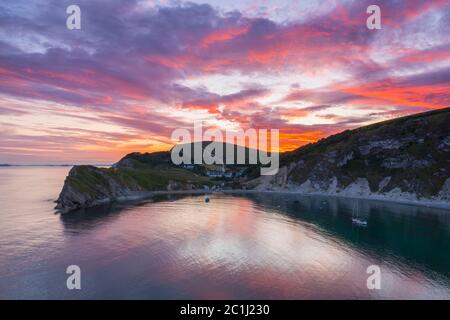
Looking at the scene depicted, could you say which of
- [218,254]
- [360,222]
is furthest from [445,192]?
[218,254]

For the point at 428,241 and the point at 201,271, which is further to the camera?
the point at 428,241

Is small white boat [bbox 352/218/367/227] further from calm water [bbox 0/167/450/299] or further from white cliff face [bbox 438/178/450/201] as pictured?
white cliff face [bbox 438/178/450/201]

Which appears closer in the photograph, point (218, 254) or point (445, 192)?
point (218, 254)

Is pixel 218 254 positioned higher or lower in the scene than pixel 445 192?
lower

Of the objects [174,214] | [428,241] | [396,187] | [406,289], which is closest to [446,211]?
[396,187]

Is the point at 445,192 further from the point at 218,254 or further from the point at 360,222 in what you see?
the point at 218,254

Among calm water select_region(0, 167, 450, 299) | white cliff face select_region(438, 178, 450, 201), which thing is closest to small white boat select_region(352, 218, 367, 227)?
calm water select_region(0, 167, 450, 299)

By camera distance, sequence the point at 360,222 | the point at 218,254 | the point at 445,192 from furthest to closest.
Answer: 1. the point at 445,192
2. the point at 360,222
3. the point at 218,254

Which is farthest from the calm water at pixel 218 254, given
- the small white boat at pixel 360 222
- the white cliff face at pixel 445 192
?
the white cliff face at pixel 445 192

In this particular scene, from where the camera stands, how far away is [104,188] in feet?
599

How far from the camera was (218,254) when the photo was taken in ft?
260

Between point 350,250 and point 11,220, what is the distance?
395 feet

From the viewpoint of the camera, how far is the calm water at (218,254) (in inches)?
2211
